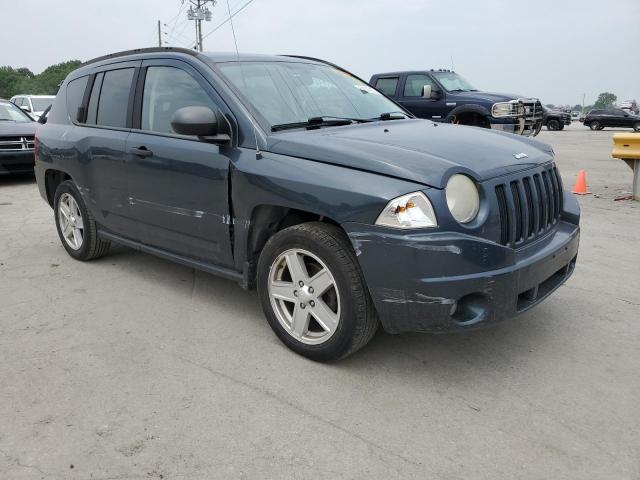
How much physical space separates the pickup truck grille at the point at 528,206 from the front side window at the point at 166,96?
6.33 feet

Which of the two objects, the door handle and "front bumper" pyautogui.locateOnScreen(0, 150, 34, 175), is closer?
the door handle

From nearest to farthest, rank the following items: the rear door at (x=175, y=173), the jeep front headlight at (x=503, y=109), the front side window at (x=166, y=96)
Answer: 1. the rear door at (x=175, y=173)
2. the front side window at (x=166, y=96)
3. the jeep front headlight at (x=503, y=109)

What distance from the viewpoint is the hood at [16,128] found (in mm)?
10117

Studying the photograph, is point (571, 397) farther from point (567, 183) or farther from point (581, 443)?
point (567, 183)

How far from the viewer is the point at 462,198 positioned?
2.82m

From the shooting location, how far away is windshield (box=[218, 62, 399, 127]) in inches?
142

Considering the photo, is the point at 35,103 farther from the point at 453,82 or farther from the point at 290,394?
the point at 290,394

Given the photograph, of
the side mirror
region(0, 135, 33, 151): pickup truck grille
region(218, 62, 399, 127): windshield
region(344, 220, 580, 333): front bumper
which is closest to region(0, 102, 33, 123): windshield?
region(0, 135, 33, 151): pickup truck grille

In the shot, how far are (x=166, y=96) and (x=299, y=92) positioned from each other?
979 mm

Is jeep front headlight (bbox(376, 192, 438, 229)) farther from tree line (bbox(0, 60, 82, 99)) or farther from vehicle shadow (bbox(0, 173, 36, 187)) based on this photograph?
tree line (bbox(0, 60, 82, 99))

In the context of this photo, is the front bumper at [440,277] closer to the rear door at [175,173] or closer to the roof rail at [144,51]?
the rear door at [175,173]

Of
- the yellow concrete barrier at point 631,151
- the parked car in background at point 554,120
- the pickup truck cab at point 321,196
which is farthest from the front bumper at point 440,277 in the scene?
the parked car in background at point 554,120

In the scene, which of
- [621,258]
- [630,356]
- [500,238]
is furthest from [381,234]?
[621,258]

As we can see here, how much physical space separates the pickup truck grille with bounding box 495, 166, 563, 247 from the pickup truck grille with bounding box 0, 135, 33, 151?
9689mm
